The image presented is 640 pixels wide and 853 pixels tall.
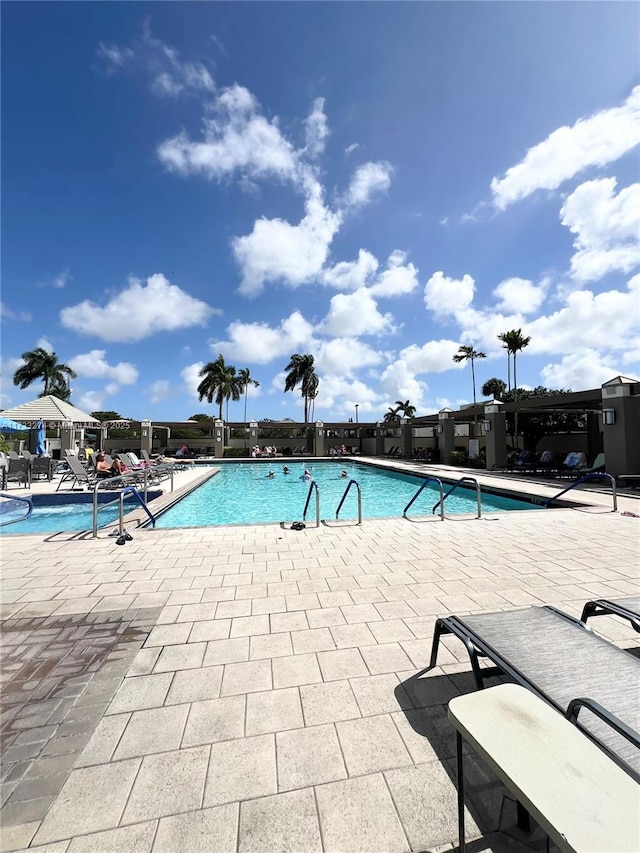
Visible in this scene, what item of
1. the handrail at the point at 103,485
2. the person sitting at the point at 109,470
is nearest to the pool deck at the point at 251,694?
the handrail at the point at 103,485

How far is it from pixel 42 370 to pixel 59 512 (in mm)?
41726

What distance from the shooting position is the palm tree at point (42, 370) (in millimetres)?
41250

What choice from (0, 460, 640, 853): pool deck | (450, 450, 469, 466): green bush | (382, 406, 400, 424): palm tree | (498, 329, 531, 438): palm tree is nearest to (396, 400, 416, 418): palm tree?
(382, 406, 400, 424): palm tree

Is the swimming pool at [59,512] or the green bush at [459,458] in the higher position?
the green bush at [459,458]

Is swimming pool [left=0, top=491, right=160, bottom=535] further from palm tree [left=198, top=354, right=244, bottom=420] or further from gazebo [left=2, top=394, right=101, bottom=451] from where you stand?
palm tree [left=198, top=354, right=244, bottom=420]

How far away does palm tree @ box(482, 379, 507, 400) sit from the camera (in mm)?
47356

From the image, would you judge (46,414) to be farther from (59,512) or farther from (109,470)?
(59,512)

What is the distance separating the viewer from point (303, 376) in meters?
39.9

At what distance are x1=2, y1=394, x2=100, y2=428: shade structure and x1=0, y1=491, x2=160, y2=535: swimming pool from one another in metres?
6.65

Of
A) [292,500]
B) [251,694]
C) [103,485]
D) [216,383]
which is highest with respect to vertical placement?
[216,383]

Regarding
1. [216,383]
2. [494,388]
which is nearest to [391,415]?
[494,388]

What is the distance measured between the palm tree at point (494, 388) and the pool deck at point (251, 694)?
154 ft

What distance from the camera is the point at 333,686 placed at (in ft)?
7.64

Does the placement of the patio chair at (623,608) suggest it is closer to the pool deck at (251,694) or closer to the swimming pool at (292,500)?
the pool deck at (251,694)
